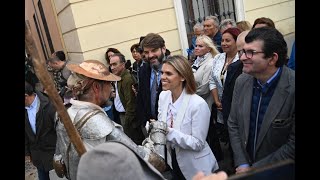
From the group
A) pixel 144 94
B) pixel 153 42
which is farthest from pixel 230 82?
pixel 144 94

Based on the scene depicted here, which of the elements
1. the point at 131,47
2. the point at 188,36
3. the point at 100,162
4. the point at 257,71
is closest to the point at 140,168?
the point at 100,162

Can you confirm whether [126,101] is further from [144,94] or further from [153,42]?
[153,42]

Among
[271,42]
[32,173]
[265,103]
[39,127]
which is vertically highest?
[271,42]

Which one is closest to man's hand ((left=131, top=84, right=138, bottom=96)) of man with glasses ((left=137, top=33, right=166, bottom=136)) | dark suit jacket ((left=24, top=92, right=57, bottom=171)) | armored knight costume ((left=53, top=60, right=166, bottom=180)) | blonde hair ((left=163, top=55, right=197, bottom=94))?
man with glasses ((left=137, top=33, right=166, bottom=136))

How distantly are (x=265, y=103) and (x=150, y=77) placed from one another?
188 centimetres

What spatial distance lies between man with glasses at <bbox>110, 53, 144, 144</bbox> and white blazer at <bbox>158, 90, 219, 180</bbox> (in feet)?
5.35

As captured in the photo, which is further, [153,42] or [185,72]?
[153,42]

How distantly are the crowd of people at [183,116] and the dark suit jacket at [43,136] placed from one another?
0.01 metres

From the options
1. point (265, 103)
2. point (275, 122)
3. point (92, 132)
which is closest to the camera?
point (92, 132)

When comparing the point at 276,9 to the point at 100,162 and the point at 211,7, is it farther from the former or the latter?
the point at 100,162

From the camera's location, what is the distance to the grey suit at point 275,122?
6.52 feet

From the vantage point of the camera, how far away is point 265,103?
2.13 m

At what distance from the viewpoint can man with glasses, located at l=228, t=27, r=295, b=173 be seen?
2006 mm
